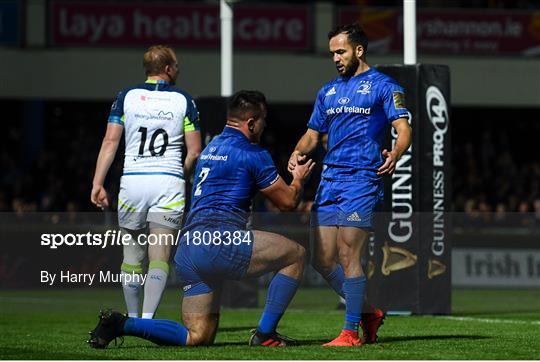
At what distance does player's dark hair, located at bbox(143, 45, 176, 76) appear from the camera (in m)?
10.1

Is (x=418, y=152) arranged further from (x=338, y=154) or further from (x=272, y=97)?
(x=272, y=97)

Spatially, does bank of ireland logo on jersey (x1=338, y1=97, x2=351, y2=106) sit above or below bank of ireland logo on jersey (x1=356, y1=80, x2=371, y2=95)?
below

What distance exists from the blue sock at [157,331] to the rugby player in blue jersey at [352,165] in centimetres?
107

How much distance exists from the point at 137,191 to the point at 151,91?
718mm

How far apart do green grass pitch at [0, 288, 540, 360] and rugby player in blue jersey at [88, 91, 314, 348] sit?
0.17 meters

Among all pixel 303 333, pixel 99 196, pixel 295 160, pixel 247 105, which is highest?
pixel 247 105

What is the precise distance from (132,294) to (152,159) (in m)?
0.98

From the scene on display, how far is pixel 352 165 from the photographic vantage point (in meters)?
9.65

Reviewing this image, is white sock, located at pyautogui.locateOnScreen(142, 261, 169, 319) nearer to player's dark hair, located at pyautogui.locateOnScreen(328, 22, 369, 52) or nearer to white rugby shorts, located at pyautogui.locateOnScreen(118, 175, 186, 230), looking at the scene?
white rugby shorts, located at pyautogui.locateOnScreen(118, 175, 186, 230)

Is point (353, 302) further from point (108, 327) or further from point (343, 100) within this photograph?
point (108, 327)

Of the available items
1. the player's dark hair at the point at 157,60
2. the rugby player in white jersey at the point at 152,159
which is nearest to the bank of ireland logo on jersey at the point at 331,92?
the rugby player in white jersey at the point at 152,159

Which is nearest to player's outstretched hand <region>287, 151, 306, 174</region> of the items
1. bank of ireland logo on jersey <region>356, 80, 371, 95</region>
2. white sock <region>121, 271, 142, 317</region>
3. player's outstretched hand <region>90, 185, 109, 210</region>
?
bank of ireland logo on jersey <region>356, 80, 371, 95</region>

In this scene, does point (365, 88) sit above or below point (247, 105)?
above

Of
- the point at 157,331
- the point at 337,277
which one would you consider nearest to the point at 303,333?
the point at 337,277
